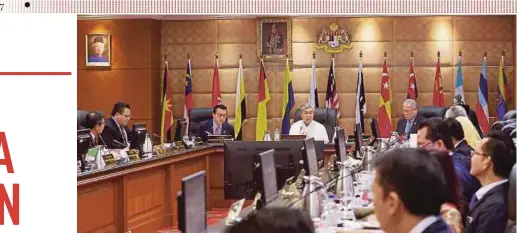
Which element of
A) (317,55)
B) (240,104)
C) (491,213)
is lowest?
(491,213)

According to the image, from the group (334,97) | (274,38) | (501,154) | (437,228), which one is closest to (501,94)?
(334,97)

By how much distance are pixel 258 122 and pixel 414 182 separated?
785 centimetres

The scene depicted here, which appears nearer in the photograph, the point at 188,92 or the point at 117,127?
the point at 117,127

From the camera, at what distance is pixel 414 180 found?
6.11 ft

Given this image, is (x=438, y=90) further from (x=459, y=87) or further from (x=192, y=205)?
(x=192, y=205)

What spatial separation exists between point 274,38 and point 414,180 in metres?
8.04

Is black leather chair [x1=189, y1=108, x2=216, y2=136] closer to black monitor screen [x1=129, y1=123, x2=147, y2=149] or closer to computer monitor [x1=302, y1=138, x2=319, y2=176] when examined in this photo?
black monitor screen [x1=129, y1=123, x2=147, y2=149]

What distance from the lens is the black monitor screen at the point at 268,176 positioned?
3.29 meters

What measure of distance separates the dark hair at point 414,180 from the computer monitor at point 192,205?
25.5 inches

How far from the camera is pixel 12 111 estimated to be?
10.3 ft

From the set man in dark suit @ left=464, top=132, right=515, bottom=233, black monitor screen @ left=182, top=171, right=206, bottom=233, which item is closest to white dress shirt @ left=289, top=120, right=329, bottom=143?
man in dark suit @ left=464, top=132, right=515, bottom=233

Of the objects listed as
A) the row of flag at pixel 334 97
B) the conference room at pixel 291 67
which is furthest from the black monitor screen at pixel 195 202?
the row of flag at pixel 334 97

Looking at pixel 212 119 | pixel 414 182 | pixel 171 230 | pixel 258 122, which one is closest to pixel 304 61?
pixel 258 122

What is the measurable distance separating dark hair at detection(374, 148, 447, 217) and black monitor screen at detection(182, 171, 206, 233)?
2.15 feet
